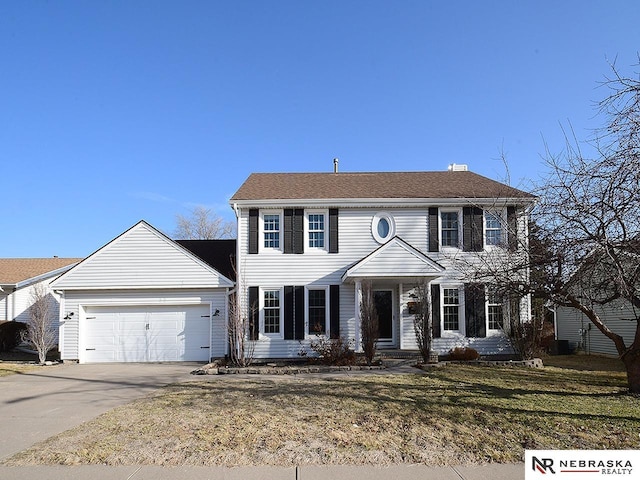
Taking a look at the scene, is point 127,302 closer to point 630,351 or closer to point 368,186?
point 368,186

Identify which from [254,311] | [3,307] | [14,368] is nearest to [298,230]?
[254,311]

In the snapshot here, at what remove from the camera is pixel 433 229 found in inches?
683

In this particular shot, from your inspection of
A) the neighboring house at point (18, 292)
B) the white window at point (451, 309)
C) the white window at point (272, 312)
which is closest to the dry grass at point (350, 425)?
the white window at point (272, 312)

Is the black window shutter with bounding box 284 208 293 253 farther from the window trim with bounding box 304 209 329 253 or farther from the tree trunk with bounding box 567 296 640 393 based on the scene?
the tree trunk with bounding box 567 296 640 393

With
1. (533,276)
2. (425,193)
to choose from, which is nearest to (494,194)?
(425,193)

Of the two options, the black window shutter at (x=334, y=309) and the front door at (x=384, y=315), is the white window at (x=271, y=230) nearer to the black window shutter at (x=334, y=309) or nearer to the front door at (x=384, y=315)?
the black window shutter at (x=334, y=309)

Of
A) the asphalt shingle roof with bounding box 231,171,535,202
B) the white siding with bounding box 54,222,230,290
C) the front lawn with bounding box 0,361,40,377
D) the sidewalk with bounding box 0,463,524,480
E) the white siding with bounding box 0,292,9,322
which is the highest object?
the asphalt shingle roof with bounding box 231,171,535,202

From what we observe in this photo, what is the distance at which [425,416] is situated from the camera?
24.4 ft

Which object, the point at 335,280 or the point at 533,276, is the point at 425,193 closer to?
the point at 335,280

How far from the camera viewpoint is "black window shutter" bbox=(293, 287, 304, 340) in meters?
16.7

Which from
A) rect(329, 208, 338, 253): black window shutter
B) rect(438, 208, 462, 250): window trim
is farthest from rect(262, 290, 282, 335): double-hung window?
rect(438, 208, 462, 250): window trim

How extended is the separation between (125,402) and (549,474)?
7613 mm

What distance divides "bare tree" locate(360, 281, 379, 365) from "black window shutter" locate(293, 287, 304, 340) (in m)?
2.71

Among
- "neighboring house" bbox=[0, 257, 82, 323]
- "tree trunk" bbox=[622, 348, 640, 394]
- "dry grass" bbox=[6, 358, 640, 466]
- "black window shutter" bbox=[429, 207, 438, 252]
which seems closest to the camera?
"dry grass" bbox=[6, 358, 640, 466]
